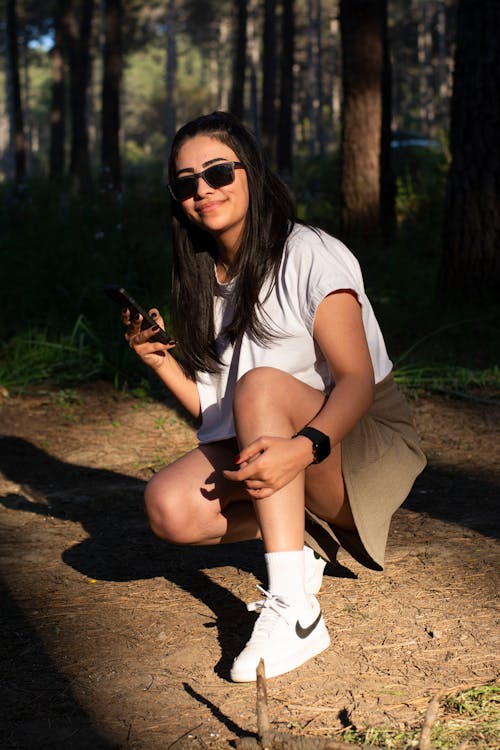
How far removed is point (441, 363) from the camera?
19.8 feet

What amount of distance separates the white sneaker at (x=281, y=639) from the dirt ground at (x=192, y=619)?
→ 0.14 feet

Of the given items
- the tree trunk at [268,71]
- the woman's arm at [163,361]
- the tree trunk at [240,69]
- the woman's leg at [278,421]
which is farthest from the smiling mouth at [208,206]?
the tree trunk at [240,69]

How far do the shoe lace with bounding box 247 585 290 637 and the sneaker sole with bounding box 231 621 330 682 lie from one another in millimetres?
85

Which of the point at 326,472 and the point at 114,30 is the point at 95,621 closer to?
the point at 326,472

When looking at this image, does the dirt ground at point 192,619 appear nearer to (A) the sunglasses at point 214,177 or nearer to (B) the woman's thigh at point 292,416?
(B) the woman's thigh at point 292,416

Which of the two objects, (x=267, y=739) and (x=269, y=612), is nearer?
(x=267, y=739)

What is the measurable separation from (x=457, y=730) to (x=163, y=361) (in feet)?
4.52

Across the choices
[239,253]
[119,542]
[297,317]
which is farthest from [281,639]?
[119,542]

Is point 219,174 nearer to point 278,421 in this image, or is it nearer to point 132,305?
point 132,305

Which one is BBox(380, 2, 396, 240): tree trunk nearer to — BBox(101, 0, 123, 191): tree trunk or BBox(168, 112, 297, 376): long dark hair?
BBox(168, 112, 297, 376): long dark hair

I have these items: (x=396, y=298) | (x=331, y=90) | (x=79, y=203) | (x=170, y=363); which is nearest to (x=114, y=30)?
(x=79, y=203)

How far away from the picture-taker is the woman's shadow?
9.84 ft

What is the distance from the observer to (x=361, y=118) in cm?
944

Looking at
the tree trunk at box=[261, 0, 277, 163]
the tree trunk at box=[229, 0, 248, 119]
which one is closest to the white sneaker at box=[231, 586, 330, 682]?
the tree trunk at box=[261, 0, 277, 163]
